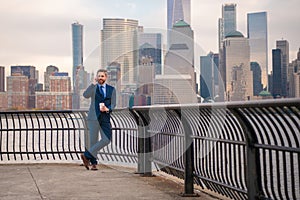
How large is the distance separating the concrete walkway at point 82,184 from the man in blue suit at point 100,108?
61 centimetres

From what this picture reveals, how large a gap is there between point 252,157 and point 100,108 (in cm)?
548

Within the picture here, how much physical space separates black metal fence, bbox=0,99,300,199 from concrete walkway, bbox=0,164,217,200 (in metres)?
0.37

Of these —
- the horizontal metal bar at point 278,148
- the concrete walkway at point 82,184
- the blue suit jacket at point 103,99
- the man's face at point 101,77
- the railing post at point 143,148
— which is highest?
the man's face at point 101,77

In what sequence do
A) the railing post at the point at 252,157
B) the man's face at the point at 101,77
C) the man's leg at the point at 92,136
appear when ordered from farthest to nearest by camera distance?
the man's leg at the point at 92,136 < the man's face at the point at 101,77 < the railing post at the point at 252,157

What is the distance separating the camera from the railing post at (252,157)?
21.5 feet

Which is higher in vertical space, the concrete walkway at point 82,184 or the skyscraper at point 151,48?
the skyscraper at point 151,48

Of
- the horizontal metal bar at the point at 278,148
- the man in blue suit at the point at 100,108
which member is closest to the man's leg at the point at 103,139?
the man in blue suit at the point at 100,108

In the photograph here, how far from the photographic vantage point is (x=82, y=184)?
9906mm

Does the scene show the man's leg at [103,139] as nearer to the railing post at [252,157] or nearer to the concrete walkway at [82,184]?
the concrete walkway at [82,184]

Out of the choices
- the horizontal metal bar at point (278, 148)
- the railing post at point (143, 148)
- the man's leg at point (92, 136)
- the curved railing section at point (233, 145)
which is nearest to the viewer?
the horizontal metal bar at point (278, 148)

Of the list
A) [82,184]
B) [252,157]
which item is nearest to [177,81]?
[82,184]

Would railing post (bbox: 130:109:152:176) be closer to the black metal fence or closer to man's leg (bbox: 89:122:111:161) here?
the black metal fence

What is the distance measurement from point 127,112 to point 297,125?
261 inches

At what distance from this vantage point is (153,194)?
8.73m
